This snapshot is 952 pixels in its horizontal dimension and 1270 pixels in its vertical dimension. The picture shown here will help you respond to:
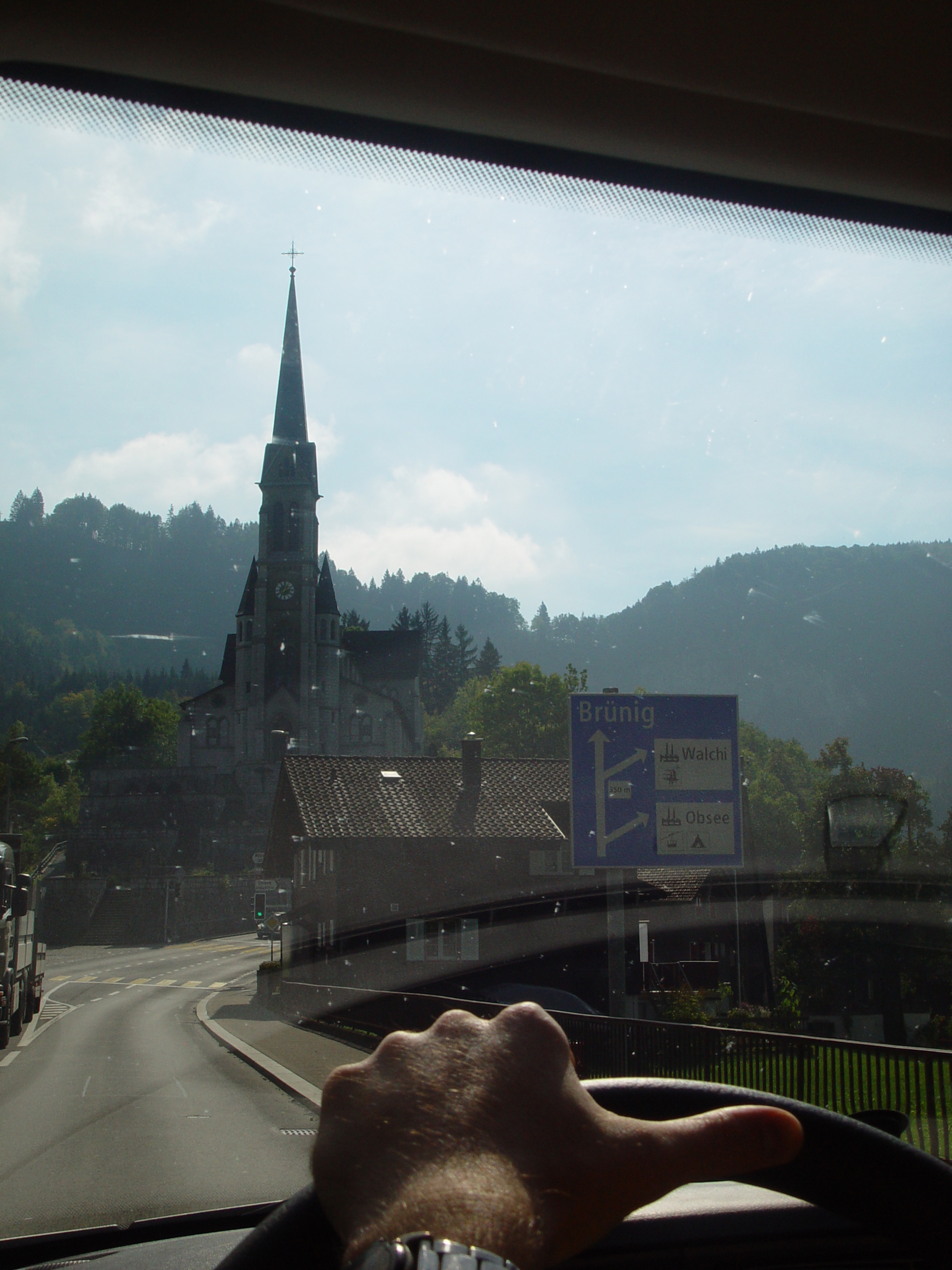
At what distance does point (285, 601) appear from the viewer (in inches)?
190

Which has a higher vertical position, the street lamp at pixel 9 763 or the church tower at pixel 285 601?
the church tower at pixel 285 601

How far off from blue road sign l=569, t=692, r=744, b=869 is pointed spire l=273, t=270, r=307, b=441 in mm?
2370

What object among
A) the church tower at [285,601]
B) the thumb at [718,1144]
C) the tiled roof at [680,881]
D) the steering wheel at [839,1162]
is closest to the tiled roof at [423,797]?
the church tower at [285,601]

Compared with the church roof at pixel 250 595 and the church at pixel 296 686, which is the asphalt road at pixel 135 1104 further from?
the church roof at pixel 250 595

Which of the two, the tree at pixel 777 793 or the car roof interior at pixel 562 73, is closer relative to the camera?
Answer: the car roof interior at pixel 562 73

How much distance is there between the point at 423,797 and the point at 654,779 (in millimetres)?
1300

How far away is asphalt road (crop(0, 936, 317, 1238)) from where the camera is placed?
2.80 metres

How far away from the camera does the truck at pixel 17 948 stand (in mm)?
3057

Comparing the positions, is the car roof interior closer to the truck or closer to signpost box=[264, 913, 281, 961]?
the truck

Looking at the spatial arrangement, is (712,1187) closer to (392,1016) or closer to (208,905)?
(392,1016)

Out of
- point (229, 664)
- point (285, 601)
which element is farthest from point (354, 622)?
point (229, 664)

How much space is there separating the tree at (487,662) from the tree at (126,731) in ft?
6.00

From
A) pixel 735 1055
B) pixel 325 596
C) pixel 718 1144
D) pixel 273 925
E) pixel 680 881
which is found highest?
pixel 325 596

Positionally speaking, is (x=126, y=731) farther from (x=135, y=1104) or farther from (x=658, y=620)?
(x=658, y=620)
